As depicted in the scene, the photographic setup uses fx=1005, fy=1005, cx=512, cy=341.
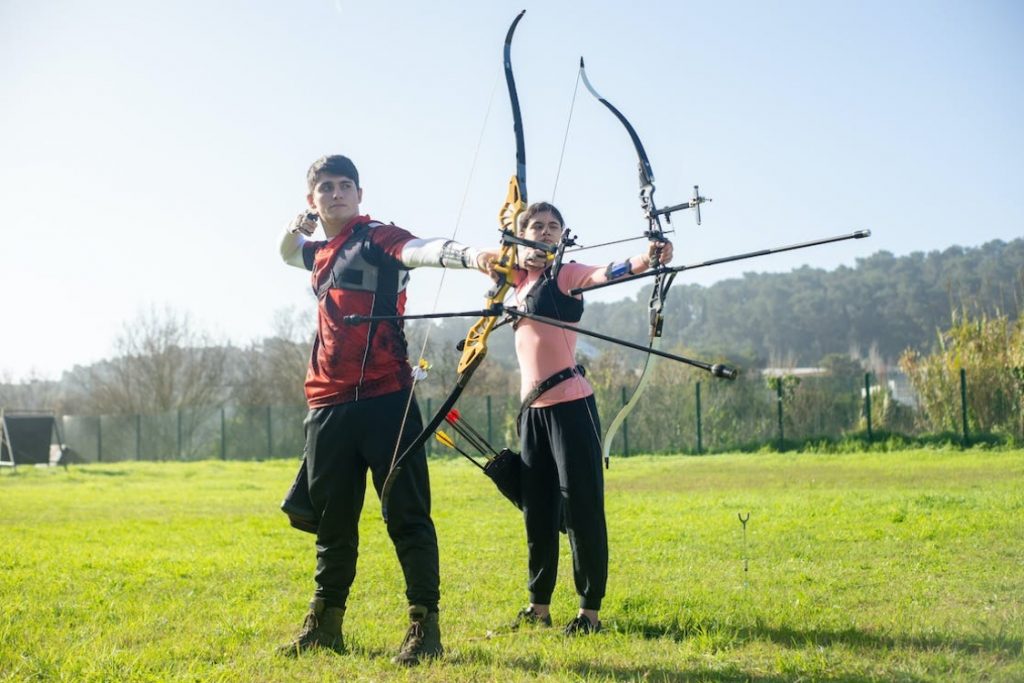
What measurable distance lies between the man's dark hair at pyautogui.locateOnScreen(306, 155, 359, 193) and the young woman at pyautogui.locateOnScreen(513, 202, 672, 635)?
82 centimetres

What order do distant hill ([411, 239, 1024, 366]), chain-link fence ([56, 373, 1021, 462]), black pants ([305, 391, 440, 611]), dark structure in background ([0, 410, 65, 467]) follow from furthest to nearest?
distant hill ([411, 239, 1024, 366]) < dark structure in background ([0, 410, 65, 467]) < chain-link fence ([56, 373, 1021, 462]) < black pants ([305, 391, 440, 611])

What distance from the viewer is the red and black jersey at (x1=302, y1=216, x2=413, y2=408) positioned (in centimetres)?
429

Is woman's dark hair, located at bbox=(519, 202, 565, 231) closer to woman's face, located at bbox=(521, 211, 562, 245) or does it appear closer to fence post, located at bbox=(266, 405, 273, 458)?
woman's face, located at bbox=(521, 211, 562, 245)

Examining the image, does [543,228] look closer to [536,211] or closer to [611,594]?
[536,211]

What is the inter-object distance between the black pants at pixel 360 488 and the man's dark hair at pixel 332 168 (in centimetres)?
103

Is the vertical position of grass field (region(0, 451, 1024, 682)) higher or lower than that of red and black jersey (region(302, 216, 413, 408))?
lower

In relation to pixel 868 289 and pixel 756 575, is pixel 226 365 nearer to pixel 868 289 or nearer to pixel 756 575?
pixel 756 575

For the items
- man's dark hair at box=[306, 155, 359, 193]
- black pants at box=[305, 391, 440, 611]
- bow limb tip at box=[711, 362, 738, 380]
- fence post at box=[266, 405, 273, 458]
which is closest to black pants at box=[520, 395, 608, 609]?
black pants at box=[305, 391, 440, 611]

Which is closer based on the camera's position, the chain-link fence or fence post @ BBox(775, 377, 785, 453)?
the chain-link fence

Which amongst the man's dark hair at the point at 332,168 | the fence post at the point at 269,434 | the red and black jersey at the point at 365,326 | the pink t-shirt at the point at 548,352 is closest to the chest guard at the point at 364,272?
the red and black jersey at the point at 365,326

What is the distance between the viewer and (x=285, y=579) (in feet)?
21.3

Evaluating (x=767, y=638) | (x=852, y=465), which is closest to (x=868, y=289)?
(x=852, y=465)

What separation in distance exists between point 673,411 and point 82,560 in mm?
17662

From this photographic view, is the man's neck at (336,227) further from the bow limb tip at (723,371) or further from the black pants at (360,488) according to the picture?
the bow limb tip at (723,371)
